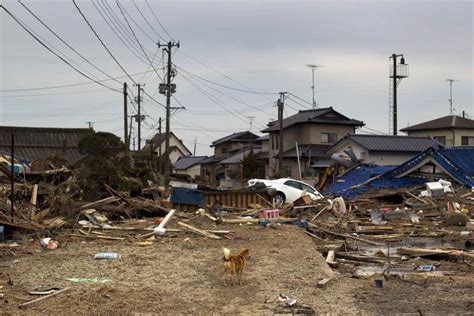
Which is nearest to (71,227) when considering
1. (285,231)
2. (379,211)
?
(285,231)

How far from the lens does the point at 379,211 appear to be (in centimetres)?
2223

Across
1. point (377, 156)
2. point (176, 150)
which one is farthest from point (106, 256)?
point (176, 150)

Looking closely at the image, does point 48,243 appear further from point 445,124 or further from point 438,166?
point 445,124

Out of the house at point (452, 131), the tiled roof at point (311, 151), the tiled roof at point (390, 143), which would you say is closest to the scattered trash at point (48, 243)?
the tiled roof at point (390, 143)

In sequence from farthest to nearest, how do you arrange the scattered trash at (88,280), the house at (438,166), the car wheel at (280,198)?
the house at (438,166) < the car wheel at (280,198) < the scattered trash at (88,280)

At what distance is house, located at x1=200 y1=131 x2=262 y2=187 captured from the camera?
200 ft

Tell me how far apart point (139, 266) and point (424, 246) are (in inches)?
329

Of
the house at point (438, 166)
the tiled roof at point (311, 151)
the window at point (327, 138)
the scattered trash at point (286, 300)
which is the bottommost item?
the scattered trash at point (286, 300)

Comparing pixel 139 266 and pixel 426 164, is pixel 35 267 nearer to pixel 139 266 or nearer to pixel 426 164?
pixel 139 266

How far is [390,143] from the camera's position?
42.5m

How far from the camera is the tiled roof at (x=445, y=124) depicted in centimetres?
5156

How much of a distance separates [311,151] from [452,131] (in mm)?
13240

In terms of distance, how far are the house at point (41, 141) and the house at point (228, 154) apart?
61.7ft

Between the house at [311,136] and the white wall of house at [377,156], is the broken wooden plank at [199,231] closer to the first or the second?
the white wall of house at [377,156]
